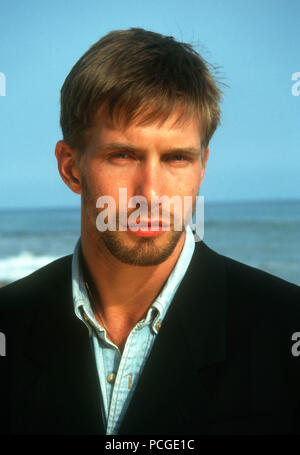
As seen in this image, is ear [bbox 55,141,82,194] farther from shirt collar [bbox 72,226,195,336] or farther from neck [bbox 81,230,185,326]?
shirt collar [bbox 72,226,195,336]

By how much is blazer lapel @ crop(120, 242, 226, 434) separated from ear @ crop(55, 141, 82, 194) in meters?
0.89

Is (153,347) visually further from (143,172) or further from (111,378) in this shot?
(143,172)

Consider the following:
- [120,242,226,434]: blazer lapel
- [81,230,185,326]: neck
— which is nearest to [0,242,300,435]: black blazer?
[120,242,226,434]: blazer lapel

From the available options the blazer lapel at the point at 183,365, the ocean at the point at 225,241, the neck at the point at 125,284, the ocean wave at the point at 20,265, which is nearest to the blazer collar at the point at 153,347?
the blazer lapel at the point at 183,365

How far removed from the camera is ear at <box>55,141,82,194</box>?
9.88ft

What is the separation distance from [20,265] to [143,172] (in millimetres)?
18640

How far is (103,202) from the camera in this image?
8.88 ft

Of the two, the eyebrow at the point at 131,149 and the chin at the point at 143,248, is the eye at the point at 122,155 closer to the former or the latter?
the eyebrow at the point at 131,149

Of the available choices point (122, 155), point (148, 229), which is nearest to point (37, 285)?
point (148, 229)

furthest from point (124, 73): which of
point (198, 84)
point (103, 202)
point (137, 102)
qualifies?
point (103, 202)

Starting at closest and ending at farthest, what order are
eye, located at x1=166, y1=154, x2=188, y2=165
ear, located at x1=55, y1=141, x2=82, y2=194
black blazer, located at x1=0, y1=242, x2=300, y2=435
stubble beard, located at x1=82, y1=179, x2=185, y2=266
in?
black blazer, located at x1=0, y1=242, x2=300, y2=435 < eye, located at x1=166, y1=154, x2=188, y2=165 < stubble beard, located at x1=82, y1=179, x2=185, y2=266 < ear, located at x1=55, y1=141, x2=82, y2=194

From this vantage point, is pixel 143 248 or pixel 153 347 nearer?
pixel 153 347

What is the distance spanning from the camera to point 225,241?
2812 cm
